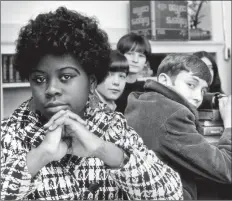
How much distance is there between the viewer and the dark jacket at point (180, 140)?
2.33 feet

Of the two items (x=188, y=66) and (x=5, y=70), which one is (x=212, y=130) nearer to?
(x=188, y=66)

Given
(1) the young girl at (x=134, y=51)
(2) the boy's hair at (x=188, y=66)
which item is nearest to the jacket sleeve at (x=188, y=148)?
(2) the boy's hair at (x=188, y=66)

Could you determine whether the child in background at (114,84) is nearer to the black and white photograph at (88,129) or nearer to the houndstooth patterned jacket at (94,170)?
the black and white photograph at (88,129)

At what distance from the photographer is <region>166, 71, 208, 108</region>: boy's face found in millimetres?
790

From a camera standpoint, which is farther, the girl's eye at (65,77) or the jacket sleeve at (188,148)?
the jacket sleeve at (188,148)

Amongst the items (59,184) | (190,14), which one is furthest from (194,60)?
(190,14)

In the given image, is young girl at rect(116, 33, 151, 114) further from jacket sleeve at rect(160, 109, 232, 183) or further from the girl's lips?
the girl's lips

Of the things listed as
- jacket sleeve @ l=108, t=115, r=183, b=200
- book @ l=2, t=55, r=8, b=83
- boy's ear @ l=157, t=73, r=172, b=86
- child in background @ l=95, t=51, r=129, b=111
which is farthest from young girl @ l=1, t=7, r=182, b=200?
book @ l=2, t=55, r=8, b=83

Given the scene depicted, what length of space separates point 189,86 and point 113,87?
593mm

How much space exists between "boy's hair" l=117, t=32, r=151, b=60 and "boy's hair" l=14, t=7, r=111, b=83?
4.29ft

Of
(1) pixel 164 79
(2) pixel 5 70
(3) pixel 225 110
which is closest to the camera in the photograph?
(1) pixel 164 79

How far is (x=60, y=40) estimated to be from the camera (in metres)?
0.44

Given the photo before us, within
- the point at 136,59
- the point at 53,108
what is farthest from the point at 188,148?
the point at 136,59

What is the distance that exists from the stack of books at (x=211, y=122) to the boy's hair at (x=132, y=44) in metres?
0.83
